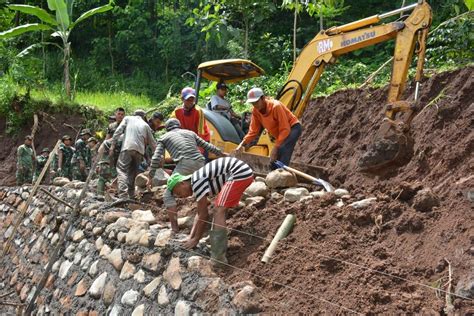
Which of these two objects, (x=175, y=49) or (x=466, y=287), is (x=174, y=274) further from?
(x=175, y=49)

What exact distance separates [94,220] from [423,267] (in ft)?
16.2

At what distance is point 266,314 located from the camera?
4598 mm

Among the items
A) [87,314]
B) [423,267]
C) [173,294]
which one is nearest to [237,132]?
[87,314]

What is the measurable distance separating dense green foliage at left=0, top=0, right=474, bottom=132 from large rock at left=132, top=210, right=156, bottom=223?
6.93m

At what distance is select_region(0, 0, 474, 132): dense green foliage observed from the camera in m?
15.5

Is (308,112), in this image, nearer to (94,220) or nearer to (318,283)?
(94,220)

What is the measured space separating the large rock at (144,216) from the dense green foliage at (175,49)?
22.7 ft

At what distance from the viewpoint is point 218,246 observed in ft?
19.0

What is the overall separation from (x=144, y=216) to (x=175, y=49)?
694 inches

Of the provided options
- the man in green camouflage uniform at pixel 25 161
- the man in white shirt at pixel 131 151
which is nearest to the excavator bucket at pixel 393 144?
the man in white shirt at pixel 131 151

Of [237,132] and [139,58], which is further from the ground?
[237,132]

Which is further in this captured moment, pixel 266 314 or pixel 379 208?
pixel 379 208

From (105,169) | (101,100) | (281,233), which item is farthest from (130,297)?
(101,100)

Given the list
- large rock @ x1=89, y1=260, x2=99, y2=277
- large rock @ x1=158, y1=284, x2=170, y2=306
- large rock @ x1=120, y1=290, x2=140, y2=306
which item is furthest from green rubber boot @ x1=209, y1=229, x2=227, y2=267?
large rock @ x1=89, y1=260, x2=99, y2=277
